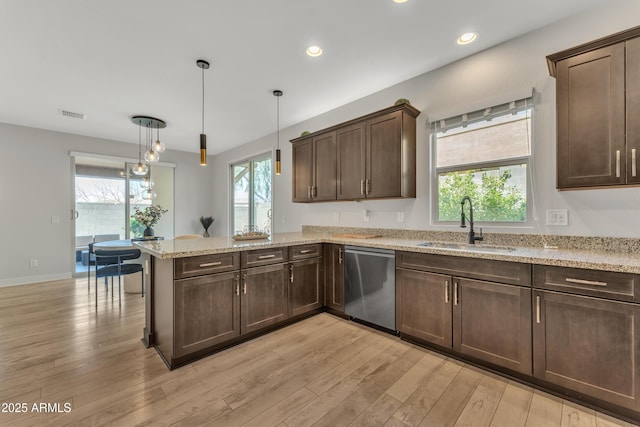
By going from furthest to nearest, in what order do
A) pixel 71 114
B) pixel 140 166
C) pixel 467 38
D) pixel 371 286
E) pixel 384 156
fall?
1. pixel 140 166
2. pixel 71 114
3. pixel 384 156
4. pixel 371 286
5. pixel 467 38

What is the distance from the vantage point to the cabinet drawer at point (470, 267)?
6.04 feet

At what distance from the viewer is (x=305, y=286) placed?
2.99 m

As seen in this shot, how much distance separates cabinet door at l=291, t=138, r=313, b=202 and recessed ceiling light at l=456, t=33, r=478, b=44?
1.98 metres

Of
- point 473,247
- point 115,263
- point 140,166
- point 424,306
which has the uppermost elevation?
point 140,166

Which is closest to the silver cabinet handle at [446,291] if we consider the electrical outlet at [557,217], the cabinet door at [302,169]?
the electrical outlet at [557,217]

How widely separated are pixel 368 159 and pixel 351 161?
25cm

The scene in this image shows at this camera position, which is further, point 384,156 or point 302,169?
point 302,169

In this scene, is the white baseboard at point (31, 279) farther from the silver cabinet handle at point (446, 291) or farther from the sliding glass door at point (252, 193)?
the silver cabinet handle at point (446, 291)

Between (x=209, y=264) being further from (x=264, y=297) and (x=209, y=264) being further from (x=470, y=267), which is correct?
(x=470, y=267)

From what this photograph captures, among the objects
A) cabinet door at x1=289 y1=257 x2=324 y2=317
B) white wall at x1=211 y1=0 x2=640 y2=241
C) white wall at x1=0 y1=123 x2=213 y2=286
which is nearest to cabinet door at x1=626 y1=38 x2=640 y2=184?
white wall at x1=211 y1=0 x2=640 y2=241

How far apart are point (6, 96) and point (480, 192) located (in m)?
5.87

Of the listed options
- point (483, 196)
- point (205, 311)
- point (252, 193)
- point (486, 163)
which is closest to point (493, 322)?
point (483, 196)

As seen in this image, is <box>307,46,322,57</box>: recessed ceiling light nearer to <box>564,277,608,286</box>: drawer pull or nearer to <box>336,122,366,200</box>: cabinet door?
<box>336,122,366,200</box>: cabinet door

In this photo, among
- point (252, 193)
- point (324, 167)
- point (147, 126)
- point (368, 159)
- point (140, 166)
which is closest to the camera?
point (368, 159)
